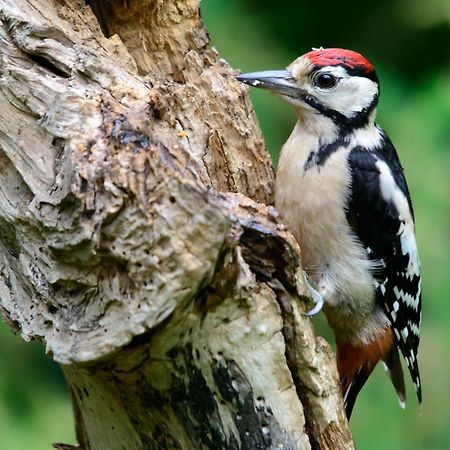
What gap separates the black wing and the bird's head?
17 cm

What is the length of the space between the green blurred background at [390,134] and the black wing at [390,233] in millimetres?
443

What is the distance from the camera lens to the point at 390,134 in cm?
376

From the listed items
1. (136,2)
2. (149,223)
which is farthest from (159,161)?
(136,2)

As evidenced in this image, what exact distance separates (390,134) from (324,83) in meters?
0.83

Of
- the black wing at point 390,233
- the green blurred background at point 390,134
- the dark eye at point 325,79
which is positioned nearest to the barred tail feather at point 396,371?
the black wing at point 390,233

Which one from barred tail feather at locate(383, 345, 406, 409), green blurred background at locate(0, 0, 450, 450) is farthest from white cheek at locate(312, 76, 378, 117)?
barred tail feather at locate(383, 345, 406, 409)

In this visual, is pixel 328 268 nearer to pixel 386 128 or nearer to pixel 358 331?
pixel 358 331

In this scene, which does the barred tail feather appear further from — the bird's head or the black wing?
the bird's head

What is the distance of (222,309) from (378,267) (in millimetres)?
1128

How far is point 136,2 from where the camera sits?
9.19ft

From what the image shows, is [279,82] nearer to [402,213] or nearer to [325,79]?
[325,79]

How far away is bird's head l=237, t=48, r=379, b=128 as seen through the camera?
3006mm

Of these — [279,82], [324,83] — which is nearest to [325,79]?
[324,83]

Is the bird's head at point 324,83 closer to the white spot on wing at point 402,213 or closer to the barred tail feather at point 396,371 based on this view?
the white spot on wing at point 402,213
